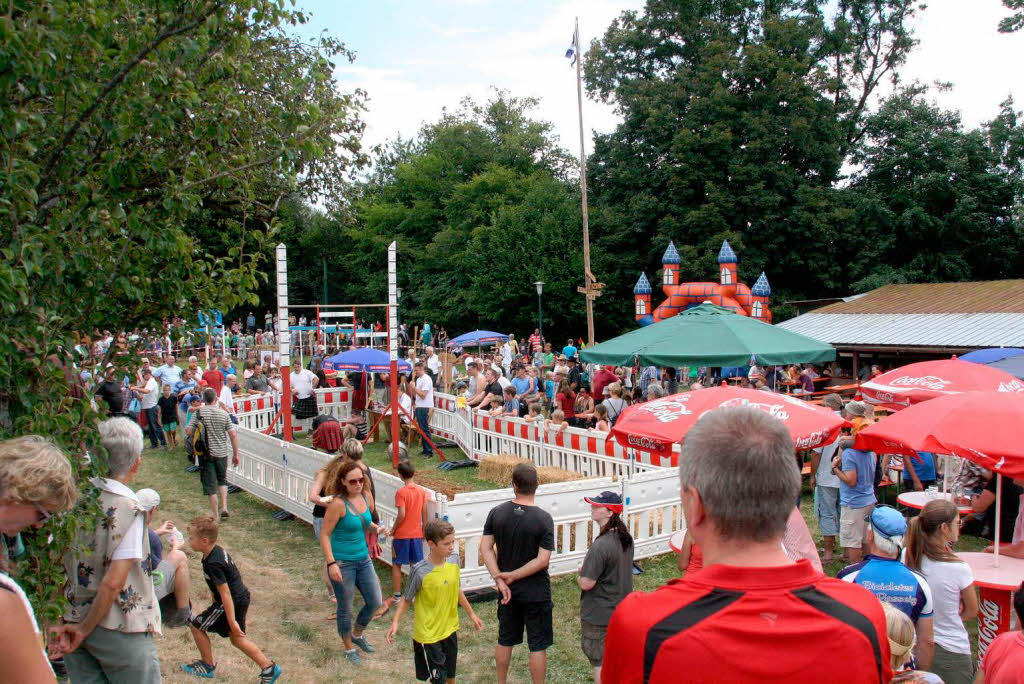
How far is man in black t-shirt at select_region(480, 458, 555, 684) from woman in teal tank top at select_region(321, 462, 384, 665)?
1428 mm

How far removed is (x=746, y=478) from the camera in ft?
5.43

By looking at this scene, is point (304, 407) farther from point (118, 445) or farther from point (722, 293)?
point (722, 293)

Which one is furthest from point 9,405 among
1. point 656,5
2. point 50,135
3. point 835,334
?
point 656,5

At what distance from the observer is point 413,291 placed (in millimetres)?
49906

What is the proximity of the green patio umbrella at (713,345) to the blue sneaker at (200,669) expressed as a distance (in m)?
6.81

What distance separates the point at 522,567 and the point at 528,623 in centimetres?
47

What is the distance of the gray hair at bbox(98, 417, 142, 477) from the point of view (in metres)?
3.59

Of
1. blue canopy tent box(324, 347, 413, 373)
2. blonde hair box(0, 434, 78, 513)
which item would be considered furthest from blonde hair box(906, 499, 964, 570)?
blue canopy tent box(324, 347, 413, 373)

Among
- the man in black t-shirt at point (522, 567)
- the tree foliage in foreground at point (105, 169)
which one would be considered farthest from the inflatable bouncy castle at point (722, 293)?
the tree foliage in foreground at point (105, 169)

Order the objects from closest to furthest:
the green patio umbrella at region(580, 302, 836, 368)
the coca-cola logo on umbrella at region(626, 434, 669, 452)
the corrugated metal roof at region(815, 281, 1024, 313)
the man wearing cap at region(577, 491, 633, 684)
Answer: the man wearing cap at region(577, 491, 633, 684)
the coca-cola logo on umbrella at region(626, 434, 669, 452)
the green patio umbrella at region(580, 302, 836, 368)
the corrugated metal roof at region(815, 281, 1024, 313)

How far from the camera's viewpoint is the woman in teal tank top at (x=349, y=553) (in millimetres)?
6035

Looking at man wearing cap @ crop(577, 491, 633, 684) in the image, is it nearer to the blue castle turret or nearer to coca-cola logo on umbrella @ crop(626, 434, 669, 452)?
coca-cola logo on umbrella @ crop(626, 434, 669, 452)

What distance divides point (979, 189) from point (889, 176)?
3.96 metres

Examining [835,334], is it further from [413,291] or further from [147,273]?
[413,291]
